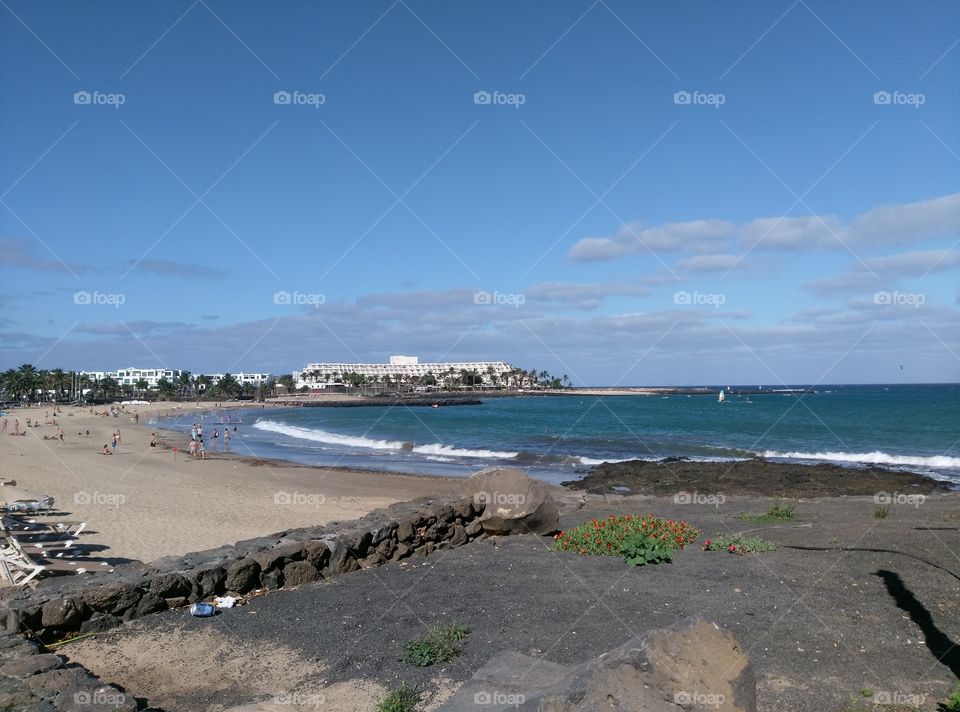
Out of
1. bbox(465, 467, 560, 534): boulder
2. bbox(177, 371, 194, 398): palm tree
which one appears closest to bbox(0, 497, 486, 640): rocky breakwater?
bbox(465, 467, 560, 534): boulder

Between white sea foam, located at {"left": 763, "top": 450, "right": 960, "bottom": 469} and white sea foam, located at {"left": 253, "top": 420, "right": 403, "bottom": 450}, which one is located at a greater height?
white sea foam, located at {"left": 253, "top": 420, "right": 403, "bottom": 450}

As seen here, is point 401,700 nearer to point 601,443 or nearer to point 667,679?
point 667,679

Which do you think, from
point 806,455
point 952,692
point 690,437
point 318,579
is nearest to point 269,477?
point 318,579

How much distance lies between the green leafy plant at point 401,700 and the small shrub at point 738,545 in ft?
23.9

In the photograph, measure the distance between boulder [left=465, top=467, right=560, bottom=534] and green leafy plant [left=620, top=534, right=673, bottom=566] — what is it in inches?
98.1

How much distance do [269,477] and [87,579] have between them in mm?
23407

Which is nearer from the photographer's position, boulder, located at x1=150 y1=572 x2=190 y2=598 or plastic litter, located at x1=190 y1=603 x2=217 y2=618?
plastic litter, located at x1=190 y1=603 x2=217 y2=618

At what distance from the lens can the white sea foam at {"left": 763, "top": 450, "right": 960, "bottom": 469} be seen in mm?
37969

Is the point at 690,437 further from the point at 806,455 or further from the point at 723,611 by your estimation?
the point at 723,611

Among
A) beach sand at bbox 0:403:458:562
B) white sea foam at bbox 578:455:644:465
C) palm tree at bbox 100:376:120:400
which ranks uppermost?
palm tree at bbox 100:376:120:400

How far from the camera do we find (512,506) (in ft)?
45.5

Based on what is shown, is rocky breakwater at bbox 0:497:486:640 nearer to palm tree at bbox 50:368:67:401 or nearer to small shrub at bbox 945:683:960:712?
small shrub at bbox 945:683:960:712

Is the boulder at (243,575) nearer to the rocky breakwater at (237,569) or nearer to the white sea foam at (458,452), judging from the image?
the rocky breakwater at (237,569)

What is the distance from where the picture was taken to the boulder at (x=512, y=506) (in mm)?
13805
